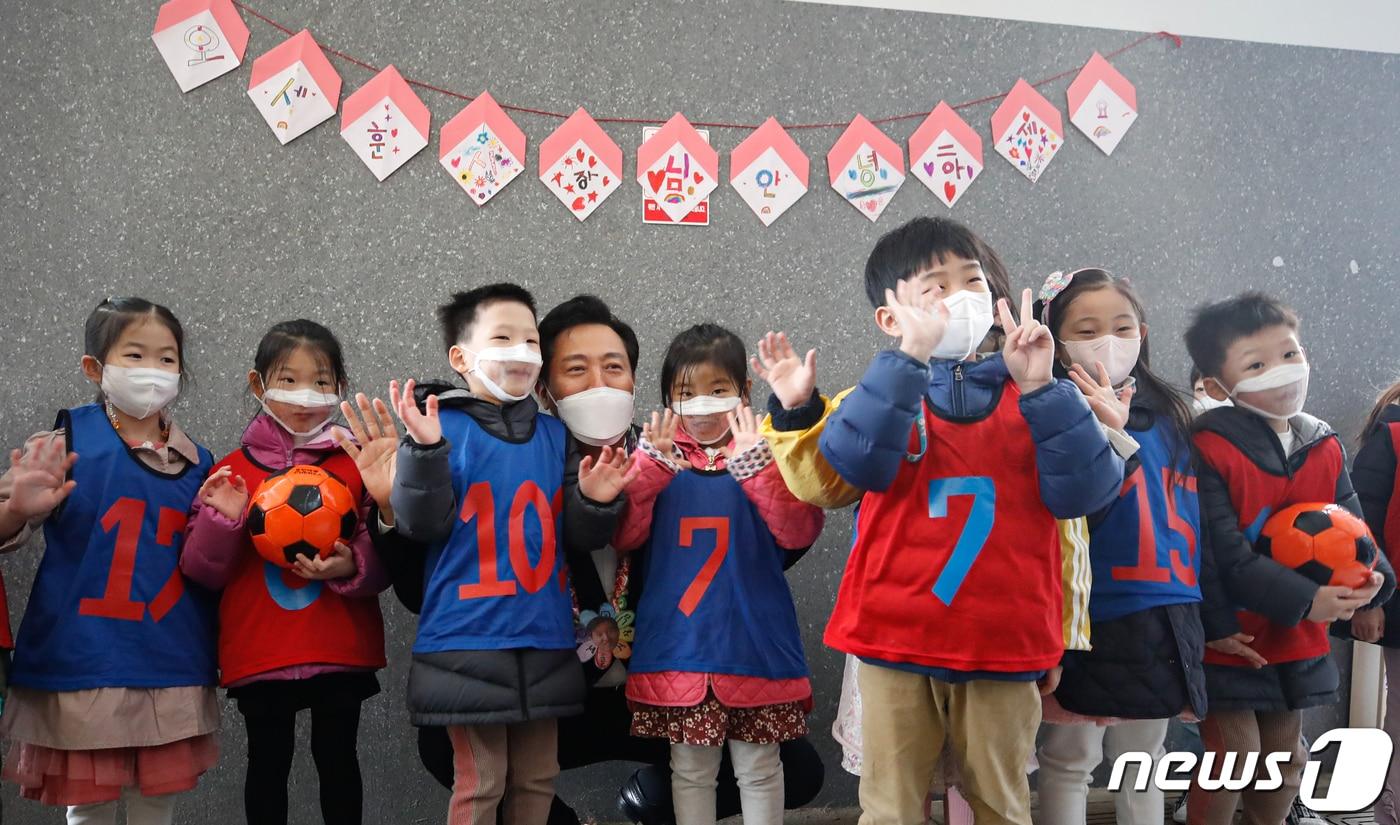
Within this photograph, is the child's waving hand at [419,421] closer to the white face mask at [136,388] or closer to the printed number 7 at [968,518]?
the white face mask at [136,388]

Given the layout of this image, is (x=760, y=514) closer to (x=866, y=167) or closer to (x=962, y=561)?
(x=962, y=561)

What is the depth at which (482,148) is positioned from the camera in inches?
112

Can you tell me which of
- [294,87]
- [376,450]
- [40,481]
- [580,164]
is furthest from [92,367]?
[580,164]

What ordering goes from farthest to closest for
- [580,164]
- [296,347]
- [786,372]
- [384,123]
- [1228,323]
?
[580,164], [384,123], [1228,323], [296,347], [786,372]

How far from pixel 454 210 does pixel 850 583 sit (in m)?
1.61

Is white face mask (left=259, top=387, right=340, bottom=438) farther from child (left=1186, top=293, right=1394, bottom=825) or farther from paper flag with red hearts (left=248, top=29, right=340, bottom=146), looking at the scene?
child (left=1186, top=293, right=1394, bottom=825)

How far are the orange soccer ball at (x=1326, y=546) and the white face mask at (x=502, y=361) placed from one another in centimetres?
169

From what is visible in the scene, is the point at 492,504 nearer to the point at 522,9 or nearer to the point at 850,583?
the point at 850,583

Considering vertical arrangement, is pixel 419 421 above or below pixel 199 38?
below

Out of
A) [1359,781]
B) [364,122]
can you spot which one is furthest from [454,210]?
[1359,781]

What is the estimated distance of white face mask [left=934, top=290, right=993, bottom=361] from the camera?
6.11 ft

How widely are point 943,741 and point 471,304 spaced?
131 centimetres

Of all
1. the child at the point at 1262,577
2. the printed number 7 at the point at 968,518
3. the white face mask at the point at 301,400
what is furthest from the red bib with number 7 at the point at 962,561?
the white face mask at the point at 301,400

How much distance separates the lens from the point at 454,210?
2836 millimetres
